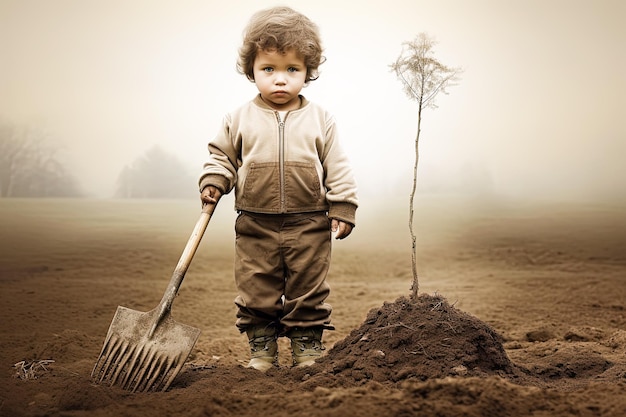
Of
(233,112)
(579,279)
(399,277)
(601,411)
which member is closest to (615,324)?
(579,279)

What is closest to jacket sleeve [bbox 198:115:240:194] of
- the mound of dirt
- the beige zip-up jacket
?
the beige zip-up jacket

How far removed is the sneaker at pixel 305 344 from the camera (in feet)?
11.3

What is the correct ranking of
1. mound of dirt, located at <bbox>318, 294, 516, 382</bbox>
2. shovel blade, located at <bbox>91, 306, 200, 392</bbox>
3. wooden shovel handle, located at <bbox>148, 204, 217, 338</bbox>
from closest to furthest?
1. mound of dirt, located at <bbox>318, 294, 516, 382</bbox>
2. shovel blade, located at <bbox>91, 306, 200, 392</bbox>
3. wooden shovel handle, located at <bbox>148, 204, 217, 338</bbox>

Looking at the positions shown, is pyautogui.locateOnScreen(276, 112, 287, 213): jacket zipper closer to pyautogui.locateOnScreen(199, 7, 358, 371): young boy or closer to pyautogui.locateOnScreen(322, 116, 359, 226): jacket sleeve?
pyautogui.locateOnScreen(199, 7, 358, 371): young boy

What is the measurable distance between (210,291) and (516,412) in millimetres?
4011

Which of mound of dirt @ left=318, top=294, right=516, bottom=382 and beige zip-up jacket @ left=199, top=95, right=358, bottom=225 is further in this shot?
beige zip-up jacket @ left=199, top=95, right=358, bottom=225

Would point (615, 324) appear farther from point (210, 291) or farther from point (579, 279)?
point (210, 291)

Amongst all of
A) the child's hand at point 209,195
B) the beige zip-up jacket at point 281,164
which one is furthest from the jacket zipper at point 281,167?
the child's hand at point 209,195

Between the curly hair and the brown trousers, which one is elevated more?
the curly hair

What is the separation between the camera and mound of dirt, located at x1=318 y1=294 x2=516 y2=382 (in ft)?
9.42

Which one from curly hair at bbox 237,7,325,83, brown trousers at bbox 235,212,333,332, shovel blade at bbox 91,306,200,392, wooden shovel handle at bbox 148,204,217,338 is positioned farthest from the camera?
brown trousers at bbox 235,212,333,332

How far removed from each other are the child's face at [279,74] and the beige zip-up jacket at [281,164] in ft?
0.29

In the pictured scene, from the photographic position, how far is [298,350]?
3.45 m

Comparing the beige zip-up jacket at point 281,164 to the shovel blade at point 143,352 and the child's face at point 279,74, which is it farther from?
the shovel blade at point 143,352
